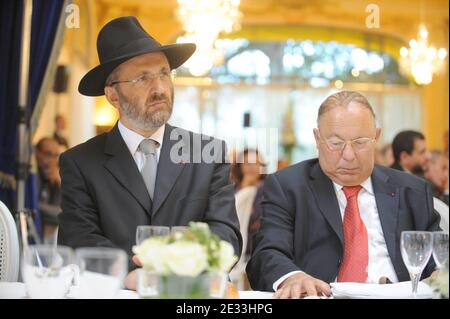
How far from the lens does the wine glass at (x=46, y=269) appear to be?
182 centimetres

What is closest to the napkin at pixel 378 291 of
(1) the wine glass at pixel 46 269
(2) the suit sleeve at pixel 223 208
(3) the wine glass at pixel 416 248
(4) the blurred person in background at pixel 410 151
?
(3) the wine glass at pixel 416 248

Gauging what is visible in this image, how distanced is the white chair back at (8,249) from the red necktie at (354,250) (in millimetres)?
1128

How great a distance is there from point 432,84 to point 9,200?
10647mm

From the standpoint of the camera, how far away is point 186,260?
167 centimetres

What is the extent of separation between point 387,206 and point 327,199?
21cm

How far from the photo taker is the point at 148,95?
2.91 meters

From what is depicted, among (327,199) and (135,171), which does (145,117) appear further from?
(327,199)

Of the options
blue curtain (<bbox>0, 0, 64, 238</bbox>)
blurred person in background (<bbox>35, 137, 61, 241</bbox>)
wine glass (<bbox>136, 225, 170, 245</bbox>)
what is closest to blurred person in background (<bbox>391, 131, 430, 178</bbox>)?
blue curtain (<bbox>0, 0, 64, 238</bbox>)

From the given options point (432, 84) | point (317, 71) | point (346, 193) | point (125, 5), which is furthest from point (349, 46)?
point (346, 193)

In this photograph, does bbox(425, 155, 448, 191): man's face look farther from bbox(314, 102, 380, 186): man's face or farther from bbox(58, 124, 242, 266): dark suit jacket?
bbox(58, 124, 242, 266): dark suit jacket

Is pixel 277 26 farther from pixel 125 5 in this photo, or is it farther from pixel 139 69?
pixel 139 69

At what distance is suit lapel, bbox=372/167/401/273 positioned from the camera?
2.87 metres

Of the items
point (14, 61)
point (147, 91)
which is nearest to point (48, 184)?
point (14, 61)

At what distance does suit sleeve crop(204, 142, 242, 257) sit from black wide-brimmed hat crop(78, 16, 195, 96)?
1.42 feet
